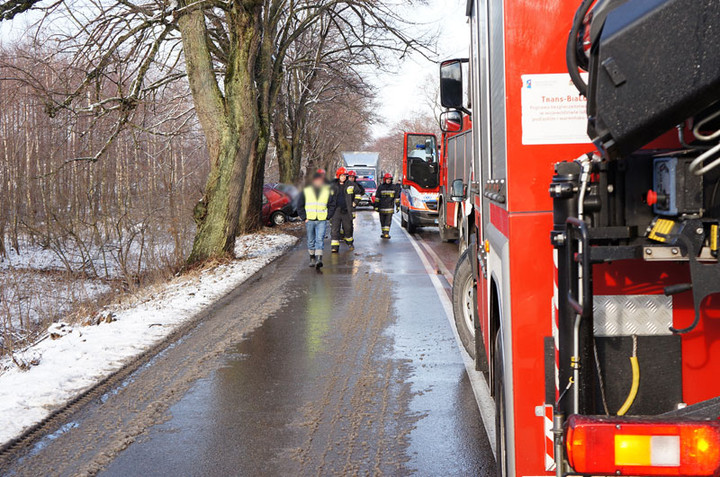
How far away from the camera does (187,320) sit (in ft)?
31.7

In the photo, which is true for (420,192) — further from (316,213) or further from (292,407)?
(292,407)

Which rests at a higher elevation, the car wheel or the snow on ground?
the car wheel

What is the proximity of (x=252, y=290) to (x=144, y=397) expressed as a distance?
6.48 m

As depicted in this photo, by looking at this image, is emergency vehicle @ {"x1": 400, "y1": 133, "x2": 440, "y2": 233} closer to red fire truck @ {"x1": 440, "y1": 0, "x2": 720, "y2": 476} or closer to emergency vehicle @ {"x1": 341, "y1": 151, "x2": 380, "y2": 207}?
red fire truck @ {"x1": 440, "y1": 0, "x2": 720, "y2": 476}

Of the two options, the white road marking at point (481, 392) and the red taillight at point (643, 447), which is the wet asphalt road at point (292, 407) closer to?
the white road marking at point (481, 392)

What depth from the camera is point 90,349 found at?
25.5ft

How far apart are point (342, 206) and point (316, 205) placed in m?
3.16

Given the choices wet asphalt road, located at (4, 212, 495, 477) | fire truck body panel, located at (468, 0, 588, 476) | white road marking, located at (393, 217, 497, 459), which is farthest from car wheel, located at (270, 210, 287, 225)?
fire truck body panel, located at (468, 0, 588, 476)

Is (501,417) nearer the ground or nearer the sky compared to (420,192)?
nearer the ground

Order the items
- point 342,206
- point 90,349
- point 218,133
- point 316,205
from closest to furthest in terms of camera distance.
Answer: point 90,349, point 316,205, point 218,133, point 342,206

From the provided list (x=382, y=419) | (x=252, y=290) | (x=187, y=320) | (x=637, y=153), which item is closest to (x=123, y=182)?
(x=252, y=290)

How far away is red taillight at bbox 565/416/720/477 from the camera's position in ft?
7.80

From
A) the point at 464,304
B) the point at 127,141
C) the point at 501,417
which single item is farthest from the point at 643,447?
the point at 127,141

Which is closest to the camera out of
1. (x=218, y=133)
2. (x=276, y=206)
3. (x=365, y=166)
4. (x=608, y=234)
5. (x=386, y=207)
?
(x=608, y=234)
